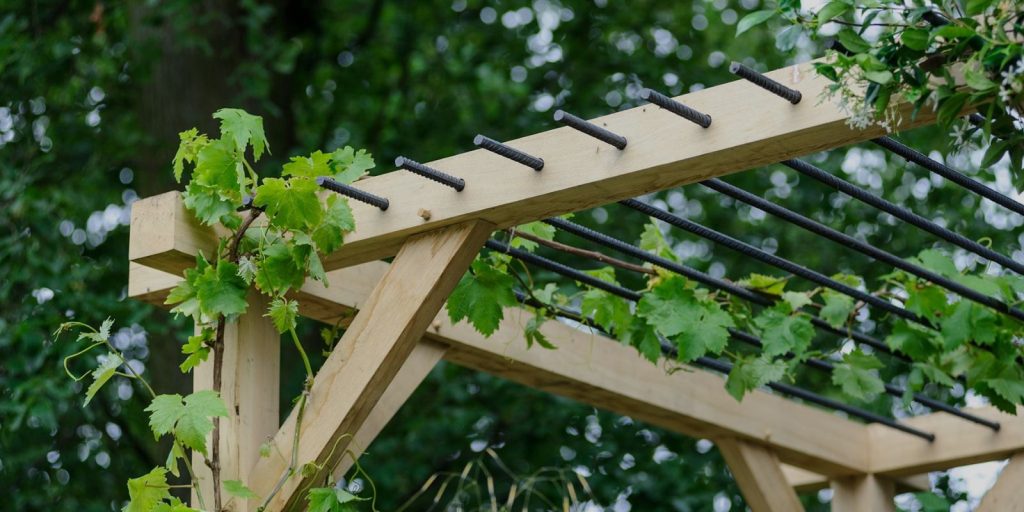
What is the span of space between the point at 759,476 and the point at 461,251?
5.53 ft

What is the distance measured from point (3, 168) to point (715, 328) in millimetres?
3422

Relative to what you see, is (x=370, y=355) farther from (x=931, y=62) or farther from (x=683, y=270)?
(x=931, y=62)

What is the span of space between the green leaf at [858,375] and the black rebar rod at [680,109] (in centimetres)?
134

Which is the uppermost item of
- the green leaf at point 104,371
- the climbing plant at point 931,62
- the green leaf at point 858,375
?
the climbing plant at point 931,62

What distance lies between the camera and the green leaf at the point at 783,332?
3301 millimetres

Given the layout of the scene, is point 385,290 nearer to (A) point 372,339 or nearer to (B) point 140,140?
(A) point 372,339

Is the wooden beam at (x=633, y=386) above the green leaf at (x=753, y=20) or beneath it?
beneath

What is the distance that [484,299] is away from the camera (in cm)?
278

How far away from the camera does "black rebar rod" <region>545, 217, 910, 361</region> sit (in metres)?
2.85

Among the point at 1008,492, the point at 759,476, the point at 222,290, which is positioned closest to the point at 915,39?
the point at 222,290

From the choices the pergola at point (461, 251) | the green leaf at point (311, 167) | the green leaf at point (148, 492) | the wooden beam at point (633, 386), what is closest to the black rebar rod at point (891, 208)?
the pergola at point (461, 251)

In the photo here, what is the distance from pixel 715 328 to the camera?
10.0ft

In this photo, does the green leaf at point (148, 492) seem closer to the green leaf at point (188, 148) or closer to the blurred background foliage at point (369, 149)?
the green leaf at point (188, 148)

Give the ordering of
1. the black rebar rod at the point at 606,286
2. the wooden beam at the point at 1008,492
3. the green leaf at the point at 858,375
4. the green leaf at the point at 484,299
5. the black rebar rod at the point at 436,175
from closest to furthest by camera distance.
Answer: the black rebar rod at the point at 436,175 → the green leaf at the point at 484,299 → the black rebar rod at the point at 606,286 → the green leaf at the point at 858,375 → the wooden beam at the point at 1008,492
